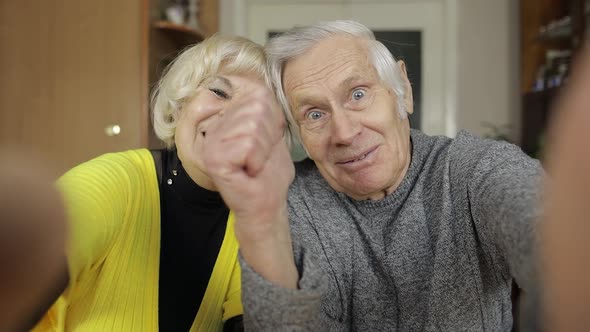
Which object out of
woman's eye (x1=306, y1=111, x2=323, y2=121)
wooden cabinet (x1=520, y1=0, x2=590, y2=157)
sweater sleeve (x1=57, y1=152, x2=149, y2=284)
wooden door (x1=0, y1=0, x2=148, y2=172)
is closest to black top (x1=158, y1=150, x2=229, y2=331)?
sweater sleeve (x1=57, y1=152, x2=149, y2=284)

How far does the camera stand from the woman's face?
35.2 inches

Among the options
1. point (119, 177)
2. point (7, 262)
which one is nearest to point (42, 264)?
point (7, 262)

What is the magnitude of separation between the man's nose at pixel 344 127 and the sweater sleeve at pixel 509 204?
0.25 metres

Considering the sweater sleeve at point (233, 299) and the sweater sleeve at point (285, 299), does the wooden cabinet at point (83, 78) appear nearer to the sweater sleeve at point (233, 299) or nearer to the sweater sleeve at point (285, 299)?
the sweater sleeve at point (233, 299)

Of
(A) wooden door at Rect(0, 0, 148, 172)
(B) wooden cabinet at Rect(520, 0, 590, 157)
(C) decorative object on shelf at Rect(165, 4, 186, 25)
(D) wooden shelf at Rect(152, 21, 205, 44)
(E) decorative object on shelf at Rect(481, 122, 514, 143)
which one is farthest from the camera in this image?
(E) decorative object on shelf at Rect(481, 122, 514, 143)

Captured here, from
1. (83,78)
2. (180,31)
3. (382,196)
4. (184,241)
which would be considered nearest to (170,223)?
(184,241)

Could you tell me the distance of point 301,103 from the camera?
0.93 metres

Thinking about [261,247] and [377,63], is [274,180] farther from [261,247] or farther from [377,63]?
[377,63]

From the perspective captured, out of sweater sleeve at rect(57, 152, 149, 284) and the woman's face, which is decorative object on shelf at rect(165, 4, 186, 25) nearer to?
the woman's face

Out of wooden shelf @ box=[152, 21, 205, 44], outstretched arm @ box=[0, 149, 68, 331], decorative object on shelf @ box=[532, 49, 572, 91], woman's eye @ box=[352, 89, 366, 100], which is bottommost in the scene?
outstretched arm @ box=[0, 149, 68, 331]

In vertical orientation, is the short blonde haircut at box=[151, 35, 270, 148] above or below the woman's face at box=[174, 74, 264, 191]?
above

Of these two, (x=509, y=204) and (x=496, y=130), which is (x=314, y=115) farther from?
(x=496, y=130)

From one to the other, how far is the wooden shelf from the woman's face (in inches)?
61.6

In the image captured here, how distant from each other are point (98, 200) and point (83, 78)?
69.7 inches
